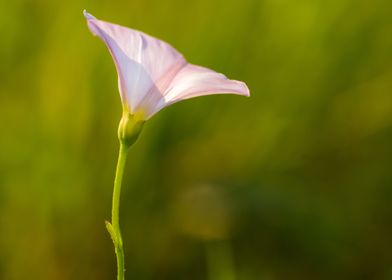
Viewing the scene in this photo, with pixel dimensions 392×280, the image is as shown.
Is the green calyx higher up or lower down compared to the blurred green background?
higher up

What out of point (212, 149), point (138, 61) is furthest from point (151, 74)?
point (212, 149)

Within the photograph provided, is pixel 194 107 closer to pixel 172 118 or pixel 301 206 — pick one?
pixel 172 118

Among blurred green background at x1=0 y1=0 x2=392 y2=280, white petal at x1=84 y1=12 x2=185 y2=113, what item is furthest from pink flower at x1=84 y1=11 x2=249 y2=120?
blurred green background at x1=0 y1=0 x2=392 y2=280

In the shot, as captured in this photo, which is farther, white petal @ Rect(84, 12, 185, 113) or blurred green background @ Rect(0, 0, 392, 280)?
blurred green background @ Rect(0, 0, 392, 280)

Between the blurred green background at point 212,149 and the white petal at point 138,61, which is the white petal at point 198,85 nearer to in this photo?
the white petal at point 138,61

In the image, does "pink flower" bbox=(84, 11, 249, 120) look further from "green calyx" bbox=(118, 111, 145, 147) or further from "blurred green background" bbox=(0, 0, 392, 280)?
"blurred green background" bbox=(0, 0, 392, 280)

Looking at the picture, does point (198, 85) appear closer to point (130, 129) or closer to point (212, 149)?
point (130, 129)
